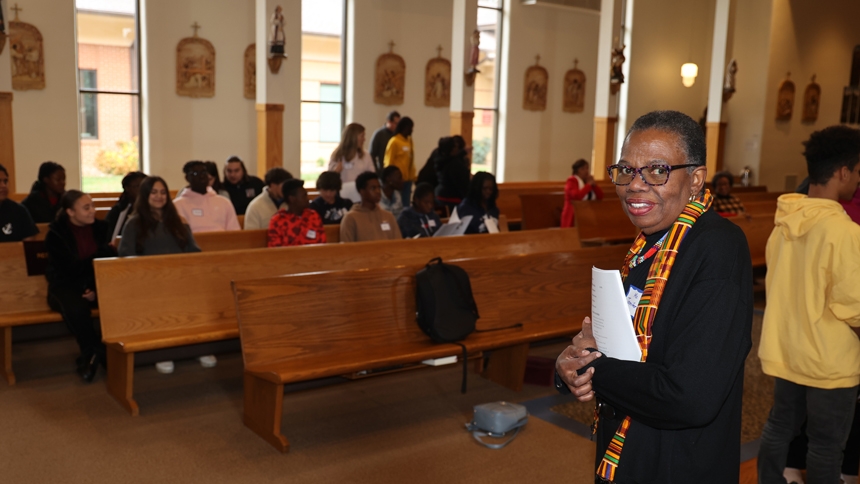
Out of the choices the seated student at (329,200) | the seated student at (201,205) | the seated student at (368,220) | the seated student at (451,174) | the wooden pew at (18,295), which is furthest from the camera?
the seated student at (451,174)

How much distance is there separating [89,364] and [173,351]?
0.52m

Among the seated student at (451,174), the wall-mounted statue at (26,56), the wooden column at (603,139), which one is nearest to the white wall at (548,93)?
the wooden column at (603,139)

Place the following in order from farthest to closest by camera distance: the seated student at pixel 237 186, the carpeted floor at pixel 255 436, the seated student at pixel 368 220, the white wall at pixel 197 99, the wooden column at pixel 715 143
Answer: the wooden column at pixel 715 143 < the white wall at pixel 197 99 < the seated student at pixel 237 186 < the seated student at pixel 368 220 < the carpeted floor at pixel 255 436

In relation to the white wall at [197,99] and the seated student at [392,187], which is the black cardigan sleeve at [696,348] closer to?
the seated student at [392,187]

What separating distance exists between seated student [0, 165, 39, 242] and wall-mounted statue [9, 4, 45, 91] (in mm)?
4969

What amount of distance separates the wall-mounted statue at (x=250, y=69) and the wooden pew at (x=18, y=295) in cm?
746

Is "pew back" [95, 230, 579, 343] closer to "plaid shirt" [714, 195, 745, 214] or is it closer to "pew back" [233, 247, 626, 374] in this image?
"pew back" [233, 247, 626, 374]

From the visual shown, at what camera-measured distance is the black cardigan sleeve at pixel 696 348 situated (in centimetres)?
147

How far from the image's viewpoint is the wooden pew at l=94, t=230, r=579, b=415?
4.36 metres

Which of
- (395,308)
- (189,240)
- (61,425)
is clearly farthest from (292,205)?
(61,425)

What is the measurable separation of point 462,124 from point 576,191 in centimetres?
376

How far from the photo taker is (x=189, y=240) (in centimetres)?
533

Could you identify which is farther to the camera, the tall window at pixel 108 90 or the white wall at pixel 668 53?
the white wall at pixel 668 53

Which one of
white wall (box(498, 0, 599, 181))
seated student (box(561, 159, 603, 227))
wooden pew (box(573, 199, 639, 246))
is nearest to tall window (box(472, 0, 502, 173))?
white wall (box(498, 0, 599, 181))
